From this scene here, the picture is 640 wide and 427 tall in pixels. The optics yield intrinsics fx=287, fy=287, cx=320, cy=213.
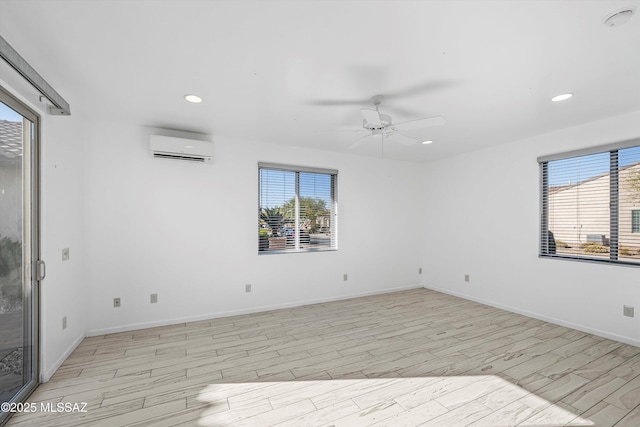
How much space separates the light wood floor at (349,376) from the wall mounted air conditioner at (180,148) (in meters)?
2.16

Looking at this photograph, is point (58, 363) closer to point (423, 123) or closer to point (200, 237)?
point (200, 237)

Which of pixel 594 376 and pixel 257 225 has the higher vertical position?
pixel 257 225

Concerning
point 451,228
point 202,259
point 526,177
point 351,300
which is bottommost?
point 351,300

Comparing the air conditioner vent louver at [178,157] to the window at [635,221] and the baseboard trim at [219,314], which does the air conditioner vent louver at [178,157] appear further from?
the window at [635,221]

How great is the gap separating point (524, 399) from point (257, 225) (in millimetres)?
3456

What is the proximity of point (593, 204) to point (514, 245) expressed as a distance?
104 centimetres

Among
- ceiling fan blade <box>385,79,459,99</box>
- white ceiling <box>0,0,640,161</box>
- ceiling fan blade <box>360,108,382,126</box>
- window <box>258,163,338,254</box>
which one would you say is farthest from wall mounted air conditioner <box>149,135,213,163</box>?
ceiling fan blade <box>385,79,459,99</box>

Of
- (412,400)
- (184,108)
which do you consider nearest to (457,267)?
(412,400)

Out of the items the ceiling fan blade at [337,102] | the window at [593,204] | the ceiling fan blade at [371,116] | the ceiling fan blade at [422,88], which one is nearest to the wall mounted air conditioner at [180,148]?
the ceiling fan blade at [337,102]

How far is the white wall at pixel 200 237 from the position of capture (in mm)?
3416

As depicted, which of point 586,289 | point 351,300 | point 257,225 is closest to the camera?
point 586,289

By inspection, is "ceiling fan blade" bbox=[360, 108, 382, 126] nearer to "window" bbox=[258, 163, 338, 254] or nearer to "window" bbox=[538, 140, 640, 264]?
"window" bbox=[258, 163, 338, 254]

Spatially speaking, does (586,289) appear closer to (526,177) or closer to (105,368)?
(526,177)

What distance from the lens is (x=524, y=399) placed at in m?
2.15
